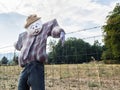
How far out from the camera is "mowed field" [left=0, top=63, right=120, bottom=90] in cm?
789

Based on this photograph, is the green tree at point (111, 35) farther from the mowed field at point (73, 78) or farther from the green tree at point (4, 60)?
the green tree at point (4, 60)

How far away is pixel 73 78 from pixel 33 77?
6585 mm

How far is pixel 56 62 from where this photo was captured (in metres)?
5.89

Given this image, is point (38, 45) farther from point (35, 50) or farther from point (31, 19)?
point (31, 19)

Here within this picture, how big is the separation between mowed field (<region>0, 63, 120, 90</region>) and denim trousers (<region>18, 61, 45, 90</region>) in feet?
10.0

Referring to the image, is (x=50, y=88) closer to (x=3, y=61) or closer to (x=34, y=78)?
(x=3, y=61)

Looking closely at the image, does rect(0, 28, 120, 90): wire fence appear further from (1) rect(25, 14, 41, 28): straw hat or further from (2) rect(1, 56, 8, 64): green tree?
(1) rect(25, 14, 41, 28): straw hat

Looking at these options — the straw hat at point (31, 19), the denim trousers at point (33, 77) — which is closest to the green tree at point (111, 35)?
the straw hat at point (31, 19)

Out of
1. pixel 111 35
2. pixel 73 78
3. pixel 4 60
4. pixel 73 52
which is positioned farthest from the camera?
pixel 73 78

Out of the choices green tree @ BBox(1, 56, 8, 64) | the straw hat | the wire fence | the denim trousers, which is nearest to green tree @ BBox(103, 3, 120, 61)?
the wire fence

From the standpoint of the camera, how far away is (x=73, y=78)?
1012cm

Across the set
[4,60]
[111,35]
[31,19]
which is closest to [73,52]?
[111,35]

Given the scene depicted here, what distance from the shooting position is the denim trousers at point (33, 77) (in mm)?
3605

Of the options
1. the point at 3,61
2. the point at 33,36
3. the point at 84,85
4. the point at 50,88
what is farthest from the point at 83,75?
the point at 33,36
